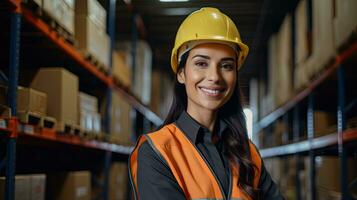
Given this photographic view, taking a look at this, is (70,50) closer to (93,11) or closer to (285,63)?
(93,11)

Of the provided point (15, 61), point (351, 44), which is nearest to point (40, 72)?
point (15, 61)

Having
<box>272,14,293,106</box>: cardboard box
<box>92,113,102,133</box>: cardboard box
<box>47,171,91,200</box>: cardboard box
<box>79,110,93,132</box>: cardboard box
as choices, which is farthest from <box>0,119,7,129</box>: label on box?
<box>272,14,293,106</box>: cardboard box

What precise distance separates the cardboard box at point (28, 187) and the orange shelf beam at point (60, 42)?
1.13 metres

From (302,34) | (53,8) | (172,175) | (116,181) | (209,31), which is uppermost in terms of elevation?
(302,34)

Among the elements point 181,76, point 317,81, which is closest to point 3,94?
point 181,76

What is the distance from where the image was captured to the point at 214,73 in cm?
246

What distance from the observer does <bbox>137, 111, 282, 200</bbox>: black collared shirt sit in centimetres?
217

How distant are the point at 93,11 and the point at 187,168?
3.71 m

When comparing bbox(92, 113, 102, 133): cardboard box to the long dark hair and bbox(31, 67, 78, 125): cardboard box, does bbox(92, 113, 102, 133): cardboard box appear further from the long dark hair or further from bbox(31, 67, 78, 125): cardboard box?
the long dark hair

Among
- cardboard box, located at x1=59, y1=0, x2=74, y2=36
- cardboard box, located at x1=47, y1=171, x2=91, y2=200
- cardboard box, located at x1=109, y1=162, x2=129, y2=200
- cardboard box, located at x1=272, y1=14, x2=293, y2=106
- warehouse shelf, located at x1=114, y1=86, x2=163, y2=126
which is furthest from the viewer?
cardboard box, located at x1=272, y1=14, x2=293, y2=106

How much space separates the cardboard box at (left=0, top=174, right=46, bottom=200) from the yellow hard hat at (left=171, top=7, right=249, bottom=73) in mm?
1620

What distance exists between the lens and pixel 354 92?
711 cm

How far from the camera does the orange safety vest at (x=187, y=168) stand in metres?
2.28

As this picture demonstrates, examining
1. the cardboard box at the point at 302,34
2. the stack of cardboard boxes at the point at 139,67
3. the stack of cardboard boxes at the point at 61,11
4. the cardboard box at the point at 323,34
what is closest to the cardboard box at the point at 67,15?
the stack of cardboard boxes at the point at 61,11
